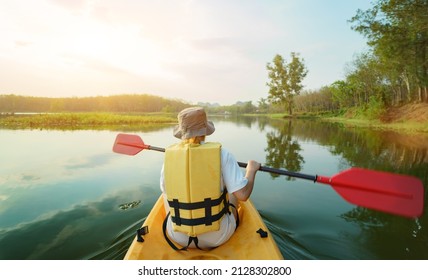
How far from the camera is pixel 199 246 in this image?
1804 mm

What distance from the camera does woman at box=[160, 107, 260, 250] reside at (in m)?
1.60

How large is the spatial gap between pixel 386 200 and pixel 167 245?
1727 millimetres

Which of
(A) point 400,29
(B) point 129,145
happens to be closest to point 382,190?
(B) point 129,145

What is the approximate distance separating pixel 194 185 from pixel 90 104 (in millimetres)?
67473

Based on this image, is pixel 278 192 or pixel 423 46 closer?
pixel 278 192

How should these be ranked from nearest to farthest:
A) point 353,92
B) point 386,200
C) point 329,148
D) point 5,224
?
point 386,200, point 5,224, point 329,148, point 353,92

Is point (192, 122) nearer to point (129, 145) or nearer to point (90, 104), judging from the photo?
point (129, 145)

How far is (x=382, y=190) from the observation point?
85.0 inches

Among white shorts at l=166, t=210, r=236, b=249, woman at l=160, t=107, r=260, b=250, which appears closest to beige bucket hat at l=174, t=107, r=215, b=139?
woman at l=160, t=107, r=260, b=250

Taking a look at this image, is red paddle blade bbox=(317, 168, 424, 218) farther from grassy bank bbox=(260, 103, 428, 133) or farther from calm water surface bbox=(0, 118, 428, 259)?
grassy bank bbox=(260, 103, 428, 133)

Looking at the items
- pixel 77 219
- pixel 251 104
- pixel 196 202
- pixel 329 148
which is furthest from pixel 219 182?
pixel 251 104

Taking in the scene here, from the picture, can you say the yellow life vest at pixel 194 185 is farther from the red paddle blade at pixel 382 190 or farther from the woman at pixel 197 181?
the red paddle blade at pixel 382 190

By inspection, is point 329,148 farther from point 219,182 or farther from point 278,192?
point 219,182

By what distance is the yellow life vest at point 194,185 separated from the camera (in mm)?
1595
